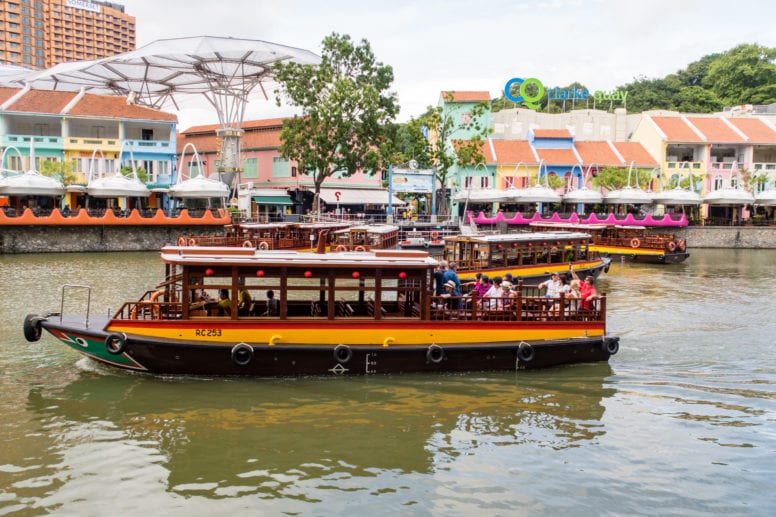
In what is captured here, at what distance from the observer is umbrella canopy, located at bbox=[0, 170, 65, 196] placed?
117 ft

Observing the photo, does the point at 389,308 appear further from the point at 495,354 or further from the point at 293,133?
the point at 293,133

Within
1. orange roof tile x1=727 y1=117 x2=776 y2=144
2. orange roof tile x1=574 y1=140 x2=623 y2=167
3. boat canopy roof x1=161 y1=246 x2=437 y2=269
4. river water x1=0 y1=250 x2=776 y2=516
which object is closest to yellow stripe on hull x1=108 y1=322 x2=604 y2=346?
river water x1=0 y1=250 x2=776 y2=516

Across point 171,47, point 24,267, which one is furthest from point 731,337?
point 171,47

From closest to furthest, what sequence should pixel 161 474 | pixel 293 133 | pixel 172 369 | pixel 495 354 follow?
pixel 161 474
pixel 172 369
pixel 495 354
pixel 293 133

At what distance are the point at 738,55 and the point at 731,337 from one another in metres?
64.8

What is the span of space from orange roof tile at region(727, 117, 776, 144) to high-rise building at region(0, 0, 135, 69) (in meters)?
103

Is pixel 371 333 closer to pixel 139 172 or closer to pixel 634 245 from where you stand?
pixel 634 245

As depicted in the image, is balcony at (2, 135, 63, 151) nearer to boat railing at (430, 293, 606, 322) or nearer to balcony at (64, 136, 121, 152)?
balcony at (64, 136, 121, 152)

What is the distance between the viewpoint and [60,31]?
382 ft

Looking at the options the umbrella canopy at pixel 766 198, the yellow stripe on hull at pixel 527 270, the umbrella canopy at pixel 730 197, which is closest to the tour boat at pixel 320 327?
the yellow stripe on hull at pixel 527 270

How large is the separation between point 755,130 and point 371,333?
5548cm

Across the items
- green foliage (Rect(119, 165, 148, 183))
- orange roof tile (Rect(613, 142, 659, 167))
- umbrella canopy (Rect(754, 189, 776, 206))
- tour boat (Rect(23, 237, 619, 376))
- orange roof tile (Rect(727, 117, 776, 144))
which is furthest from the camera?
orange roof tile (Rect(613, 142, 659, 167))

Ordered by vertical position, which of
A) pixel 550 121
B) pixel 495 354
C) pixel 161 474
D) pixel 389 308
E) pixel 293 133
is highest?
pixel 550 121

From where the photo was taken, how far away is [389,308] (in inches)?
493
